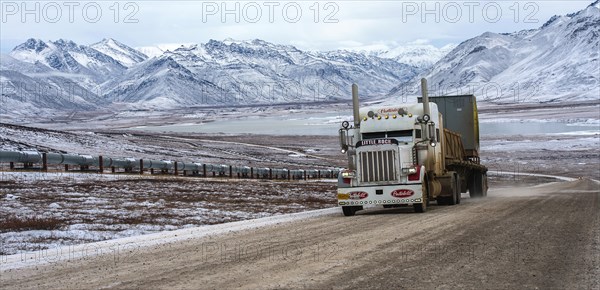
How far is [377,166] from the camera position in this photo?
76.6 feet

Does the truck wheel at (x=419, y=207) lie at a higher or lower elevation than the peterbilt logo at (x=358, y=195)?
lower

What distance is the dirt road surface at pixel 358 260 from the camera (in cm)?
1070

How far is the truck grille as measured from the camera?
2325 cm

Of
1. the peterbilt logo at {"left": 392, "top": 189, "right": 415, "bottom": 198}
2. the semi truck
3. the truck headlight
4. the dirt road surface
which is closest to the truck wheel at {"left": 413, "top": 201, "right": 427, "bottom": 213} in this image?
the semi truck

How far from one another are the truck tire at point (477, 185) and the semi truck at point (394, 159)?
28.3ft

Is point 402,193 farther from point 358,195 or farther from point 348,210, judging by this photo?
point 348,210

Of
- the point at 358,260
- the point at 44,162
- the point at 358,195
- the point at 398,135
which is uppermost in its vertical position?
the point at 398,135

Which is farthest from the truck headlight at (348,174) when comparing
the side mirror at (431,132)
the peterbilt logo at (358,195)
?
the side mirror at (431,132)

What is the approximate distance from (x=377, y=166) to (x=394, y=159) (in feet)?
1.91

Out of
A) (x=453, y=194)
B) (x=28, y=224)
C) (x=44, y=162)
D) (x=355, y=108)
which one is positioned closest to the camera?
(x=28, y=224)

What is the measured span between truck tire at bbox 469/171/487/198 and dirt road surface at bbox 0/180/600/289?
56.8 feet

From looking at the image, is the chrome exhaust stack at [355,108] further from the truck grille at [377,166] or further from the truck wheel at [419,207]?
the truck wheel at [419,207]

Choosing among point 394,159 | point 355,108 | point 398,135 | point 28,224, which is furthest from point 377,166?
point 28,224

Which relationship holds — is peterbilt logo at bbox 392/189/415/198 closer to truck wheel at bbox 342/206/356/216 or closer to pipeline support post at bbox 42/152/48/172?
truck wheel at bbox 342/206/356/216
